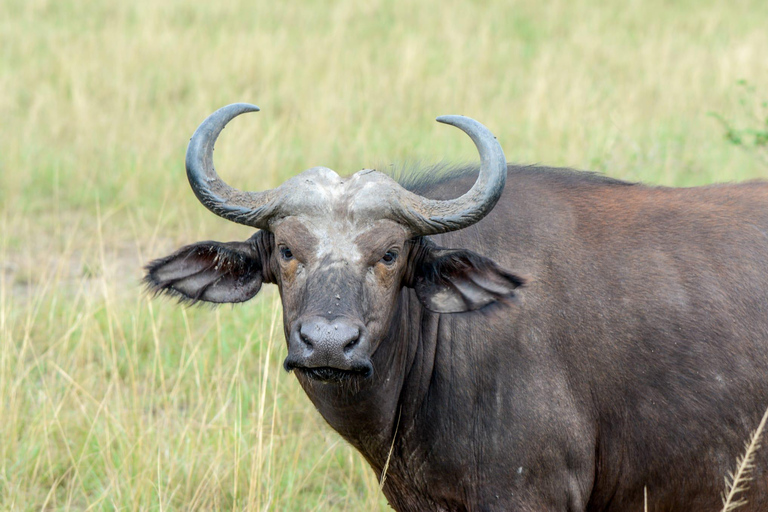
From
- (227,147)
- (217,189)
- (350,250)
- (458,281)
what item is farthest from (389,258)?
(227,147)

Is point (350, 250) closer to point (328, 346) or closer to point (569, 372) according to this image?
point (328, 346)

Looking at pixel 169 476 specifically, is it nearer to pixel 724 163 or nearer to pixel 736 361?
pixel 736 361

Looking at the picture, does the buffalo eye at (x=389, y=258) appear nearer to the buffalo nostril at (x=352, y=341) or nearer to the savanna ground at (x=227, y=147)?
the buffalo nostril at (x=352, y=341)

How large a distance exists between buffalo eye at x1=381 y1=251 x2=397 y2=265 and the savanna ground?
4.19 ft

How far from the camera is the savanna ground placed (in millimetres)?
5090

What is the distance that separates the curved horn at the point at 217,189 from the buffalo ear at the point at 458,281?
717 mm

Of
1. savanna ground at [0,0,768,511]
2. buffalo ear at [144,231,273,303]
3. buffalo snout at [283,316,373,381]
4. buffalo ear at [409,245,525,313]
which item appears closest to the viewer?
buffalo snout at [283,316,373,381]

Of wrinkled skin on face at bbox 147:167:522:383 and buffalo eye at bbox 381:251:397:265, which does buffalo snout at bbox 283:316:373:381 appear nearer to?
wrinkled skin on face at bbox 147:167:522:383

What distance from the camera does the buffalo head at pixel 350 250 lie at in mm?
3422

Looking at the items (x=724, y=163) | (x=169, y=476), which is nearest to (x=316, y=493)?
(x=169, y=476)

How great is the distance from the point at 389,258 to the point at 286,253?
0.44m

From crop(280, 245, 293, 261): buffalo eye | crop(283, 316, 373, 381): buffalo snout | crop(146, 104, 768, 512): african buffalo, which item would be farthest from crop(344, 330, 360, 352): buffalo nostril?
crop(280, 245, 293, 261): buffalo eye

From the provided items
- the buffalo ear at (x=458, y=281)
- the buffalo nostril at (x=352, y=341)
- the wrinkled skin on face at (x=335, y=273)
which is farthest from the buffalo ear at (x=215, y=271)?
the buffalo nostril at (x=352, y=341)

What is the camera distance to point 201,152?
3.85 meters
